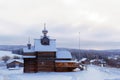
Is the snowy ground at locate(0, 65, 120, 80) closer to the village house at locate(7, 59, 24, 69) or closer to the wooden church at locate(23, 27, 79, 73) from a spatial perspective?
the wooden church at locate(23, 27, 79, 73)

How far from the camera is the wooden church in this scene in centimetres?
4956

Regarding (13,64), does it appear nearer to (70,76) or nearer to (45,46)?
(45,46)

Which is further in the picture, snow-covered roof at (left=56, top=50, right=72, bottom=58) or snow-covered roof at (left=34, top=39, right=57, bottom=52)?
snow-covered roof at (left=56, top=50, right=72, bottom=58)

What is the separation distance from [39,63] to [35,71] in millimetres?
1669

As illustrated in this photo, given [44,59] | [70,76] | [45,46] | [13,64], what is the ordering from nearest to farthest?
[70,76]
[44,59]
[45,46]
[13,64]

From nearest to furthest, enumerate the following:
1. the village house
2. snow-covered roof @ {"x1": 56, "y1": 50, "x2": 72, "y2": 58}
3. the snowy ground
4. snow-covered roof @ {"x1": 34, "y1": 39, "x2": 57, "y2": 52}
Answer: the snowy ground, snow-covered roof @ {"x1": 34, "y1": 39, "x2": 57, "y2": 52}, snow-covered roof @ {"x1": 56, "y1": 50, "x2": 72, "y2": 58}, the village house

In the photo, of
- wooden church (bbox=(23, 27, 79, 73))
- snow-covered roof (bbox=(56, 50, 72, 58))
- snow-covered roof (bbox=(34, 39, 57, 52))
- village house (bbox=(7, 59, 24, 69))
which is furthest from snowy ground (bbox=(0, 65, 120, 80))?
village house (bbox=(7, 59, 24, 69))

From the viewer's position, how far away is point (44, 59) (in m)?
49.8

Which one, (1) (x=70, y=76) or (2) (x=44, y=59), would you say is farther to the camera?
(2) (x=44, y=59)

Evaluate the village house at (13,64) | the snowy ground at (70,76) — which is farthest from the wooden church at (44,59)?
the village house at (13,64)

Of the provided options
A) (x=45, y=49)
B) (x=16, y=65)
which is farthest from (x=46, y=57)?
(x=16, y=65)

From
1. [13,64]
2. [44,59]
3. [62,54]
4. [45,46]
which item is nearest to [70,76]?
[44,59]

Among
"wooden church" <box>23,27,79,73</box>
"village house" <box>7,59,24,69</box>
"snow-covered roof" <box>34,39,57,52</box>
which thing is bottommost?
"village house" <box>7,59,24,69</box>

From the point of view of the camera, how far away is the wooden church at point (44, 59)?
49562mm
